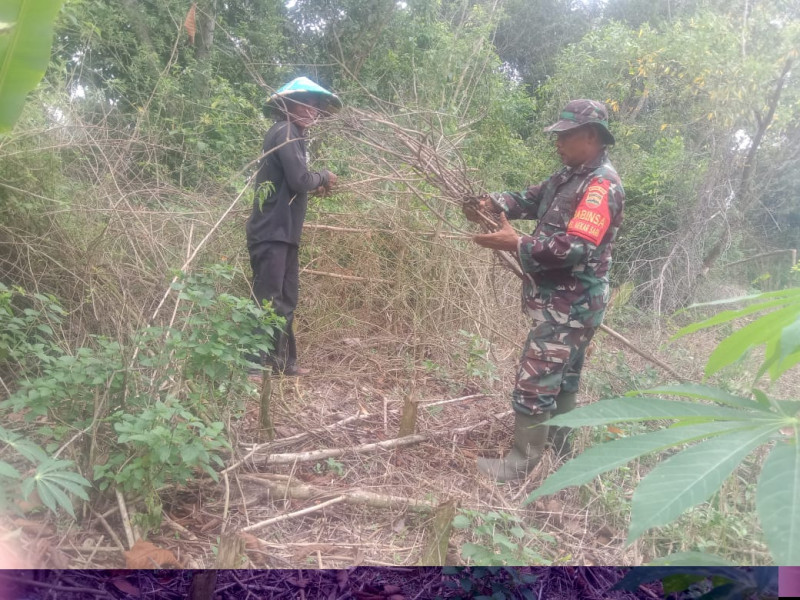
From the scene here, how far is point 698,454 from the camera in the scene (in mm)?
558

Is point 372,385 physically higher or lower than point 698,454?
lower

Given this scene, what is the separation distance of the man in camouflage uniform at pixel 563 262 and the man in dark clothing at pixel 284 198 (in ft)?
3.40

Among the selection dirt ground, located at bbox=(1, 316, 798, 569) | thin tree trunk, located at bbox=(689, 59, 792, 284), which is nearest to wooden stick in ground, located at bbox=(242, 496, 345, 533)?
dirt ground, located at bbox=(1, 316, 798, 569)

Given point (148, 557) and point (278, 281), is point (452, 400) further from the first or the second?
point (148, 557)

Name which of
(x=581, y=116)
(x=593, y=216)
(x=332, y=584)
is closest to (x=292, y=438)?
(x=332, y=584)

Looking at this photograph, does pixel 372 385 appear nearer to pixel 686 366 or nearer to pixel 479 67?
pixel 686 366

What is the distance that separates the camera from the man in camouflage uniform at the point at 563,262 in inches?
103

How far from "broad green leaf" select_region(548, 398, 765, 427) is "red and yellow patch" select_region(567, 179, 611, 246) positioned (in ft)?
6.51

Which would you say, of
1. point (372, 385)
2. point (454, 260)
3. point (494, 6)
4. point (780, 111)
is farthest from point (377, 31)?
point (780, 111)

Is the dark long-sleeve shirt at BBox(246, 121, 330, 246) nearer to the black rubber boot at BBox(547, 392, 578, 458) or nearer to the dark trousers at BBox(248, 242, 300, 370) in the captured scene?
the dark trousers at BBox(248, 242, 300, 370)

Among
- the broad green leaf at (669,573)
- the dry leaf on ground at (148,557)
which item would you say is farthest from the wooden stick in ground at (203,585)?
the broad green leaf at (669,573)

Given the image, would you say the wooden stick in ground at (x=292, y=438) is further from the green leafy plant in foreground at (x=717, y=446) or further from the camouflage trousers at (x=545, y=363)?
the green leafy plant in foreground at (x=717, y=446)

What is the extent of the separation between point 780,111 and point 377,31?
3.70 metres

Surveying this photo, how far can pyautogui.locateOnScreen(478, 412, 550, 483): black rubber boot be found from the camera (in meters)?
2.88
